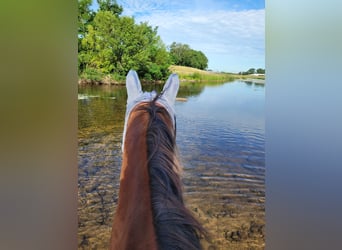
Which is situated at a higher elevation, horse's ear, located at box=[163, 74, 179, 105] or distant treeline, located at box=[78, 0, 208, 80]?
distant treeline, located at box=[78, 0, 208, 80]

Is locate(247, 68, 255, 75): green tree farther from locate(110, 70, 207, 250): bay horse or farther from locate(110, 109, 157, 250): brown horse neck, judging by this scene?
locate(110, 109, 157, 250): brown horse neck

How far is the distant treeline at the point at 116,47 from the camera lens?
1639mm

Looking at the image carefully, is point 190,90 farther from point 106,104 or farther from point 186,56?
point 106,104

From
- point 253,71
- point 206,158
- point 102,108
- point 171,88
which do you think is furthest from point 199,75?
point 102,108

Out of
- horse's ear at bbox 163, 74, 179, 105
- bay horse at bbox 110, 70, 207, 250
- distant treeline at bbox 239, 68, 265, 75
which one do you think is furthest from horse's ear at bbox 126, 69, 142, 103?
distant treeline at bbox 239, 68, 265, 75

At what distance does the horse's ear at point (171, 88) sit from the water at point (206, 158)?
32mm

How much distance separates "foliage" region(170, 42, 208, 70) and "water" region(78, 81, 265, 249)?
12cm

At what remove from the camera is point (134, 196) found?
1.52 meters

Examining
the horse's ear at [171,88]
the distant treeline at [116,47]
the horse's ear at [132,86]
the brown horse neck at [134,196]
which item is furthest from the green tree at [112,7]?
the brown horse neck at [134,196]

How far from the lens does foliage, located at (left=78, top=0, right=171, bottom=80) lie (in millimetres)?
1645

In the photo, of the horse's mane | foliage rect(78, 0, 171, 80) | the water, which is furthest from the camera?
foliage rect(78, 0, 171, 80)

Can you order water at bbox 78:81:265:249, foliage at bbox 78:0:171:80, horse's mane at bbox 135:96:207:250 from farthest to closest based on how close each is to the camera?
foliage at bbox 78:0:171:80 → water at bbox 78:81:265:249 → horse's mane at bbox 135:96:207:250

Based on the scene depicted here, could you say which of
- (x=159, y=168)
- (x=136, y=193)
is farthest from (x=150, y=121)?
(x=136, y=193)
